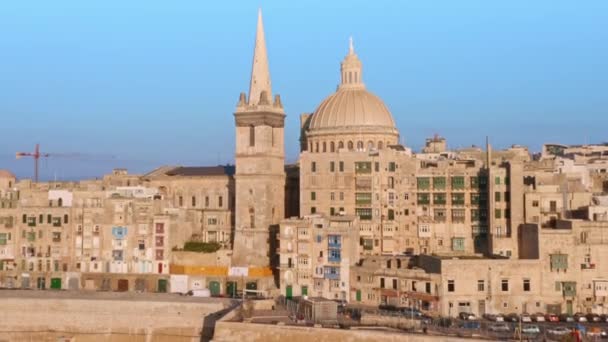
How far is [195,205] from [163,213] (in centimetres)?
779

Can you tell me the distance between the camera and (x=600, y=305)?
68.1 metres

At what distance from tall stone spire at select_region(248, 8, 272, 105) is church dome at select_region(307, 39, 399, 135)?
29.1ft

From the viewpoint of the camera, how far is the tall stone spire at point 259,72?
82.7 m

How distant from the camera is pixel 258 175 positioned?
80062mm

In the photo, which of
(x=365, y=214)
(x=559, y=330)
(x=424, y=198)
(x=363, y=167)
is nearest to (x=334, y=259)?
(x=365, y=214)

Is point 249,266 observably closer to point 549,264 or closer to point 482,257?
point 482,257

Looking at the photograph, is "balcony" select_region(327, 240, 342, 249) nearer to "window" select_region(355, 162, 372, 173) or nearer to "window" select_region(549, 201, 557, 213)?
"window" select_region(355, 162, 372, 173)

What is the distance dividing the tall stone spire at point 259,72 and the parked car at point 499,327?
29867mm

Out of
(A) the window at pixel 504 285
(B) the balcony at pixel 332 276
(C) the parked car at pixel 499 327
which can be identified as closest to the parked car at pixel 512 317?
(A) the window at pixel 504 285

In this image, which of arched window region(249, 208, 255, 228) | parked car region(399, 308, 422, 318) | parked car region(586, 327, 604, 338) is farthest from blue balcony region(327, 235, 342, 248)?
parked car region(586, 327, 604, 338)

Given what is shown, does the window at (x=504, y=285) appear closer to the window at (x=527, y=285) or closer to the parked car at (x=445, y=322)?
the window at (x=527, y=285)

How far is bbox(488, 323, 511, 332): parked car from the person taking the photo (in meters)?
59.7

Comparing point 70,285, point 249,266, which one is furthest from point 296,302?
point 70,285

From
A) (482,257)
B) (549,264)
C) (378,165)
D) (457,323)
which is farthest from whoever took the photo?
(378,165)
